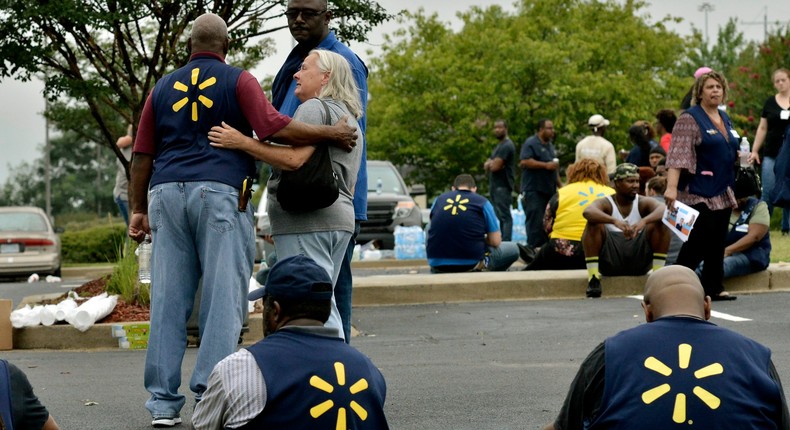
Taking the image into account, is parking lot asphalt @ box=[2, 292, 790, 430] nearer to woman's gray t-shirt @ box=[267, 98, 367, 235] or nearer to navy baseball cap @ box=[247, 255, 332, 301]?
woman's gray t-shirt @ box=[267, 98, 367, 235]

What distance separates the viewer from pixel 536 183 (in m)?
17.5

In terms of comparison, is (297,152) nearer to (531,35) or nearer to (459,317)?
(459,317)

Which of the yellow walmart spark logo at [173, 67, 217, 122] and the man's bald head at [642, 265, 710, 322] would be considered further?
the yellow walmart spark logo at [173, 67, 217, 122]

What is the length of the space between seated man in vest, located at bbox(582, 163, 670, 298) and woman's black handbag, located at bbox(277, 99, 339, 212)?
614 cm

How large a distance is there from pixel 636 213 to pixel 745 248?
1089 millimetres

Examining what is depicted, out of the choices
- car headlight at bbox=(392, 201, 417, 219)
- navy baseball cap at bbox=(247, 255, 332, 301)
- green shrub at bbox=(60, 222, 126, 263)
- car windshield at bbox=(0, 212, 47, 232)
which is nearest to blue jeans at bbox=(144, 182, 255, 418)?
navy baseball cap at bbox=(247, 255, 332, 301)

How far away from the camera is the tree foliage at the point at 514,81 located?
3972cm

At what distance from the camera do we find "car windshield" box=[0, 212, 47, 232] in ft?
84.1

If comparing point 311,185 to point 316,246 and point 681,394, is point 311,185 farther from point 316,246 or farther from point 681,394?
point 681,394

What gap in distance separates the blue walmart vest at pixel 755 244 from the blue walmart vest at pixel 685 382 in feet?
28.4

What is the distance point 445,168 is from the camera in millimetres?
42875

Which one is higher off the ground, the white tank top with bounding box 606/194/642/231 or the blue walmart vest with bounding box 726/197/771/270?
the white tank top with bounding box 606/194/642/231

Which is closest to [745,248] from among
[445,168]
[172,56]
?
[172,56]

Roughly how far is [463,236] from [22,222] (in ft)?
46.8
